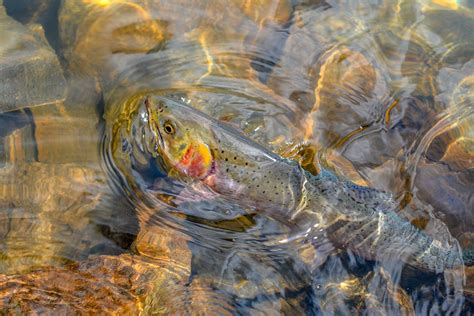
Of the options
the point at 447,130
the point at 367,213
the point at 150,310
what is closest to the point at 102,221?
the point at 150,310

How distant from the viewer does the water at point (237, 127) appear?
11.5ft

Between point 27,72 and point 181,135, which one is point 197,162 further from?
point 27,72

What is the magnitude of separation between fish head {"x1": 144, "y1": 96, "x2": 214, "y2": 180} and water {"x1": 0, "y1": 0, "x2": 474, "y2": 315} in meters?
0.24

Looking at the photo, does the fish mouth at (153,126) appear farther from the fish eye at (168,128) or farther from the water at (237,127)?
the water at (237,127)

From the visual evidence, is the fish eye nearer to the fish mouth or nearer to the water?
the fish mouth

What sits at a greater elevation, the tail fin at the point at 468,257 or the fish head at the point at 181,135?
the fish head at the point at 181,135

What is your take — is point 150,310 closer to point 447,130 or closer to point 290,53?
point 290,53

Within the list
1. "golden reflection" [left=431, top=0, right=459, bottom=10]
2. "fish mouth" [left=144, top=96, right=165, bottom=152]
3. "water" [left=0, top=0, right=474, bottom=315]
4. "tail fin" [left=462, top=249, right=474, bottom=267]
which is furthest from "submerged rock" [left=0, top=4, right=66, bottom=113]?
"golden reflection" [left=431, top=0, right=459, bottom=10]

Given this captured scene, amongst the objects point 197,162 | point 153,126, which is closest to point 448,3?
point 197,162

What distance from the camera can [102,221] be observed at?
12.6 ft

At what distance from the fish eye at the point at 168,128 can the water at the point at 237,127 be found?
36 cm

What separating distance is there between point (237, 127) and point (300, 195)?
951 millimetres

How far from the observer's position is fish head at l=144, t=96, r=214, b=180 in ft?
13.3

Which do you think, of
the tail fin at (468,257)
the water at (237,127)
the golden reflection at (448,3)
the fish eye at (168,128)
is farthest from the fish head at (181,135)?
the golden reflection at (448,3)
